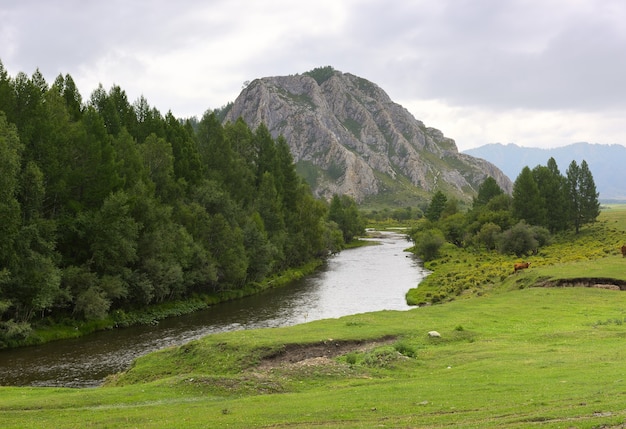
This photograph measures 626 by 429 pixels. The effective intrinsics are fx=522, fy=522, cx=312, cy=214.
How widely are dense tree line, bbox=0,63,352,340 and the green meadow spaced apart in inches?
929

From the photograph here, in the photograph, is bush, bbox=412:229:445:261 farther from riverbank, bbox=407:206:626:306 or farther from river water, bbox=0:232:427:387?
river water, bbox=0:232:427:387

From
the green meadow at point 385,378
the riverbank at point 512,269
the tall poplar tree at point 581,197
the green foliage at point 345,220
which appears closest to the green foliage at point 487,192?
the tall poplar tree at point 581,197

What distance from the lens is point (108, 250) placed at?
63031 millimetres

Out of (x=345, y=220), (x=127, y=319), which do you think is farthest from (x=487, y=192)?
(x=127, y=319)

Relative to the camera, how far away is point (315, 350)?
3697cm

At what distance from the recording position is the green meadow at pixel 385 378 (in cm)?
1989

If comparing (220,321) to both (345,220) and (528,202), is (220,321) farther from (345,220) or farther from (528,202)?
(345,220)

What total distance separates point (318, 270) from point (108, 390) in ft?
299

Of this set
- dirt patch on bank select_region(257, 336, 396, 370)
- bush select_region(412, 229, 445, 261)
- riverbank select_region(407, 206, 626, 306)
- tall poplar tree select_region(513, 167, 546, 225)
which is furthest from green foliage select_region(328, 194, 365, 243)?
dirt patch on bank select_region(257, 336, 396, 370)

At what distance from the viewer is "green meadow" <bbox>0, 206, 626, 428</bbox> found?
19.9 m

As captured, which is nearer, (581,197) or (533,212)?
(533,212)

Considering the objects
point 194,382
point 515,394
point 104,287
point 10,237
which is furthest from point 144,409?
point 104,287

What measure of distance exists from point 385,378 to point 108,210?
151 ft

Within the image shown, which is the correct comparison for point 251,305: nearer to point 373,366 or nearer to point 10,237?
point 10,237
